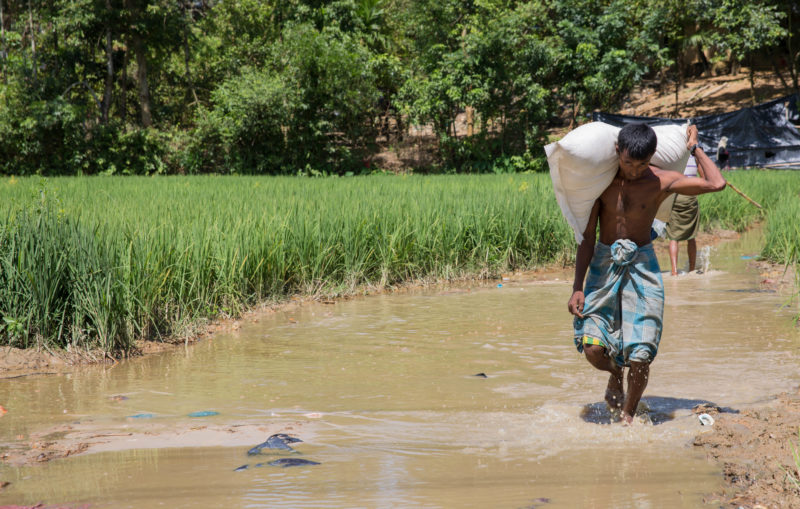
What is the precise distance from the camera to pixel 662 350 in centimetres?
477

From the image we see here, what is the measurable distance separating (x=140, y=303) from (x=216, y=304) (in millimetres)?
957

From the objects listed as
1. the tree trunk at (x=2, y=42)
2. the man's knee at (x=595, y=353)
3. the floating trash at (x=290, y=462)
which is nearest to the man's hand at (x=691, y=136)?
the man's knee at (x=595, y=353)

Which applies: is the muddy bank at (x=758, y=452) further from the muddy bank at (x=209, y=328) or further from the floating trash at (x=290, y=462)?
the muddy bank at (x=209, y=328)

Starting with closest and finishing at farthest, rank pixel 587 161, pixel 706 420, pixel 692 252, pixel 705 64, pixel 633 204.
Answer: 1. pixel 587 161
2. pixel 633 204
3. pixel 706 420
4. pixel 692 252
5. pixel 705 64

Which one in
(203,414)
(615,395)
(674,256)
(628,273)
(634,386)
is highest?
(628,273)

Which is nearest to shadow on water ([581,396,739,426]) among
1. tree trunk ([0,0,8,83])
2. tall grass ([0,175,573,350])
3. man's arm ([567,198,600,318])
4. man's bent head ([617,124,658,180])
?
man's arm ([567,198,600,318])

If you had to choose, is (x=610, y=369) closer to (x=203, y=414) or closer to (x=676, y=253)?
(x=203, y=414)

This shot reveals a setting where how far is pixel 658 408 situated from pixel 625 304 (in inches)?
29.6

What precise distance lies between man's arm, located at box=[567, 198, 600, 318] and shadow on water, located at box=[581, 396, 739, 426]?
A: 0.57 m

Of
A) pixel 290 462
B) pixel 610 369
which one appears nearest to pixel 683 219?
pixel 610 369

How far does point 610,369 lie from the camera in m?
3.39

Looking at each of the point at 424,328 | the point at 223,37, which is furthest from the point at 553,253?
the point at 223,37

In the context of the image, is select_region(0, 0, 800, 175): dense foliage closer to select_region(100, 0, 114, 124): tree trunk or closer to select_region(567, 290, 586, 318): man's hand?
select_region(100, 0, 114, 124): tree trunk

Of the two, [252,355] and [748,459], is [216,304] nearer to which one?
[252,355]
